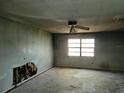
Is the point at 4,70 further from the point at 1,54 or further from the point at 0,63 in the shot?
the point at 1,54

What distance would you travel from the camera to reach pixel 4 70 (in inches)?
150

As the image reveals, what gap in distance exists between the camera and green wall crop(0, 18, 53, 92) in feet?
12.3

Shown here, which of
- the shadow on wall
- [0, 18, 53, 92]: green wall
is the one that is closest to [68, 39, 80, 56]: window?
[0, 18, 53, 92]: green wall

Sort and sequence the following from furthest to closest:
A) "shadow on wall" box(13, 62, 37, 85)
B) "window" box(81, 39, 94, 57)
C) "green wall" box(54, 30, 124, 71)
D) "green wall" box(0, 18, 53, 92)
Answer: "window" box(81, 39, 94, 57), "green wall" box(54, 30, 124, 71), "shadow on wall" box(13, 62, 37, 85), "green wall" box(0, 18, 53, 92)

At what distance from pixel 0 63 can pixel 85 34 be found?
5.35 m

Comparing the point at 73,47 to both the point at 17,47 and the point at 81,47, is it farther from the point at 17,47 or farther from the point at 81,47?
the point at 17,47

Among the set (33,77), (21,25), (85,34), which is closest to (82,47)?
(85,34)

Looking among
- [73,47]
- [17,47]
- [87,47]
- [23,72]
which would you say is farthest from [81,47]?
[17,47]

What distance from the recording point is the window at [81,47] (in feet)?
24.7

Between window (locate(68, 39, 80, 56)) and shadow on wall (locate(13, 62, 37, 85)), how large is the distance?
304 centimetres

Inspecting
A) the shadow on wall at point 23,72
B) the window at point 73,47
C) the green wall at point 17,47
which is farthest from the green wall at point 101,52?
the shadow on wall at point 23,72

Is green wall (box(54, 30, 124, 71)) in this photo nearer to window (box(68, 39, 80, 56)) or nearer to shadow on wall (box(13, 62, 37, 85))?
window (box(68, 39, 80, 56))

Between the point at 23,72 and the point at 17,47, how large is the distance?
1.10m

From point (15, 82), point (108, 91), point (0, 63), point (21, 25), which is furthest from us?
point (21, 25)
